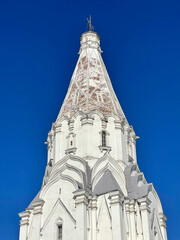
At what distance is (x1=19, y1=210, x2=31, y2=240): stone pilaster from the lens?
19141 millimetres

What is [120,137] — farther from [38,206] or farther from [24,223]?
[24,223]

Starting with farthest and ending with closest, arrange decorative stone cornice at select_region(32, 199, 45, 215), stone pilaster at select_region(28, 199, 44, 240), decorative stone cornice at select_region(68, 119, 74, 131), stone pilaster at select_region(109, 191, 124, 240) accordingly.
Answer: decorative stone cornice at select_region(68, 119, 74, 131) → decorative stone cornice at select_region(32, 199, 45, 215) → stone pilaster at select_region(28, 199, 44, 240) → stone pilaster at select_region(109, 191, 124, 240)

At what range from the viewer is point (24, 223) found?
19422 millimetres

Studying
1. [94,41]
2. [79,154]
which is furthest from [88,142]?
[94,41]

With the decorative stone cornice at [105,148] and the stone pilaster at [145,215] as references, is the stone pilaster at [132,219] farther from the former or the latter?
the decorative stone cornice at [105,148]

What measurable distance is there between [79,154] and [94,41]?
9.84 m

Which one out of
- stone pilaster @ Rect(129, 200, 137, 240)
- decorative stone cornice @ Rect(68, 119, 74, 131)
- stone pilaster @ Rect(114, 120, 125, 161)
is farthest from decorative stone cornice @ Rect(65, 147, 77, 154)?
stone pilaster @ Rect(129, 200, 137, 240)

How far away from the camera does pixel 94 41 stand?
27.5 meters

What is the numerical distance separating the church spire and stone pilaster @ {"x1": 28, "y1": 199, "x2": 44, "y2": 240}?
558 centimetres

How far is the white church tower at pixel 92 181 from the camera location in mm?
17812

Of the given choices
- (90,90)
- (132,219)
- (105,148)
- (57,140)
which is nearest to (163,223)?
(132,219)

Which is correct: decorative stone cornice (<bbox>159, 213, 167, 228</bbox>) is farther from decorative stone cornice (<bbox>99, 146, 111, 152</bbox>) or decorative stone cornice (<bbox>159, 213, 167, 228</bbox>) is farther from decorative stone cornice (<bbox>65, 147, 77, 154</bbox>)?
decorative stone cornice (<bbox>65, 147, 77, 154</bbox>)

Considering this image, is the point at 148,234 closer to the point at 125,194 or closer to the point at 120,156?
the point at 125,194

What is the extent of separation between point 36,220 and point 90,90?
8.16m
